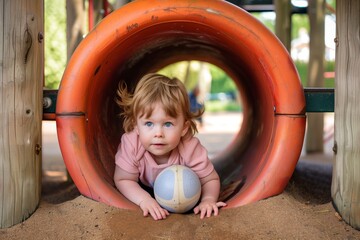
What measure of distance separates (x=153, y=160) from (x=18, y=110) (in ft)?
2.73

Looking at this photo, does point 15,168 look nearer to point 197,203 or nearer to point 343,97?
point 197,203

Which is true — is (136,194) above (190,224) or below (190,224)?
above

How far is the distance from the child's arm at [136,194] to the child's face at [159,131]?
0.22 metres

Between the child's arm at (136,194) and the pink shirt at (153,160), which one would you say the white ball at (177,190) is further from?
the pink shirt at (153,160)

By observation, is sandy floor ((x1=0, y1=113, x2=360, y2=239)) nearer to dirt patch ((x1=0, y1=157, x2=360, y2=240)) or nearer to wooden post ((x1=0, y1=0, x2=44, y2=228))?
dirt patch ((x1=0, y1=157, x2=360, y2=240))

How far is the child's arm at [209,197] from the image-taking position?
2.73m

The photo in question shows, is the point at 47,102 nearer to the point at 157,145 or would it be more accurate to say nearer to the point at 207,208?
the point at 157,145

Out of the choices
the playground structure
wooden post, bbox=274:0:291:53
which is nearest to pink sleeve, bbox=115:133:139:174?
the playground structure

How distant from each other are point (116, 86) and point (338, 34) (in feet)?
5.53

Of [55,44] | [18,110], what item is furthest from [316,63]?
[55,44]

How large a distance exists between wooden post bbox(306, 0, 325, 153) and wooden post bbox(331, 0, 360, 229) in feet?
14.0

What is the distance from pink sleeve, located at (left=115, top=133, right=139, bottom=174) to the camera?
3070 mm

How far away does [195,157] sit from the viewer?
3.07 m

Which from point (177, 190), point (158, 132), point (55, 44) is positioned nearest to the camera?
point (177, 190)
